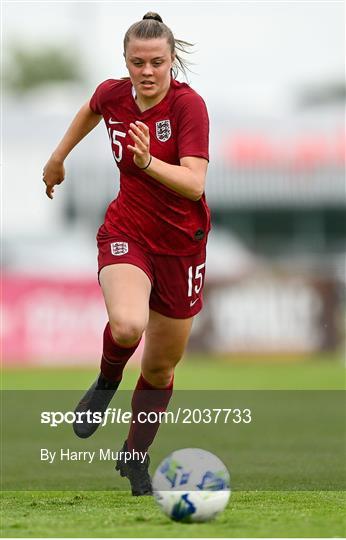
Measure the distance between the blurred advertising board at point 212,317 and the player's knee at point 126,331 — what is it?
11820 millimetres

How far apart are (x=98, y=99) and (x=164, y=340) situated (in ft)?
4.62

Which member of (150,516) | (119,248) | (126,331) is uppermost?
(119,248)

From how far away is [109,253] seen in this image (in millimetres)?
6723

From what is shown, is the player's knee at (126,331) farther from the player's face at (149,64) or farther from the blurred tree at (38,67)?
the blurred tree at (38,67)

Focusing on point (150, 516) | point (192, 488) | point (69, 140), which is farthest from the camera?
point (69, 140)

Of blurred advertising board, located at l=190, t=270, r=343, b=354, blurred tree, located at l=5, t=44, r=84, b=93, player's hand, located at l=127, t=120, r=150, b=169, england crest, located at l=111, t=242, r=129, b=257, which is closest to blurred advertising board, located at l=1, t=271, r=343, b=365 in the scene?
blurred advertising board, located at l=190, t=270, r=343, b=354

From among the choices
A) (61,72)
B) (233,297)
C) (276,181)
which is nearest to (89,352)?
(233,297)

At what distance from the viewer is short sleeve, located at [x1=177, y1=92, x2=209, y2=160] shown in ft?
21.0

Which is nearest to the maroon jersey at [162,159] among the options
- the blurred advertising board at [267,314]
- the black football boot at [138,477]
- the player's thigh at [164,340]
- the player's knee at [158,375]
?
the player's thigh at [164,340]

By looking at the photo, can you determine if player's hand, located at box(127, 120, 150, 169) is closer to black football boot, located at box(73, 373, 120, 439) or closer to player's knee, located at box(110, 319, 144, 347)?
player's knee, located at box(110, 319, 144, 347)

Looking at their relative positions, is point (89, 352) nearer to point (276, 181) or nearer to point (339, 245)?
point (276, 181)

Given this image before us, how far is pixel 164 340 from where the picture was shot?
677 cm

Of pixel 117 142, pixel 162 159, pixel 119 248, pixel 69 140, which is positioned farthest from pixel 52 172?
pixel 162 159

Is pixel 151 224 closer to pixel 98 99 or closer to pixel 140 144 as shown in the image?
pixel 140 144
